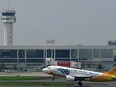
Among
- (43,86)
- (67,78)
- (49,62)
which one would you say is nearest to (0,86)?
(43,86)

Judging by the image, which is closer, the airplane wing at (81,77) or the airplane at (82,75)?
the airplane at (82,75)

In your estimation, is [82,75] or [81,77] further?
[82,75]

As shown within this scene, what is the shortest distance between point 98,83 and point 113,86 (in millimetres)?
9162

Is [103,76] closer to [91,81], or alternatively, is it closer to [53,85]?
[91,81]

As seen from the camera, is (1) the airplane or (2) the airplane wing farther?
(2) the airplane wing

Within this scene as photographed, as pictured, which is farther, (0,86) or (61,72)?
(61,72)

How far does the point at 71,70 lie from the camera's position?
276 ft

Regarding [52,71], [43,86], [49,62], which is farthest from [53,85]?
[49,62]

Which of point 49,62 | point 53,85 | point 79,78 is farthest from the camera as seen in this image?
point 49,62

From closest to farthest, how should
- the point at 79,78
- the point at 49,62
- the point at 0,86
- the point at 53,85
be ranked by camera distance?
the point at 0,86, the point at 53,85, the point at 79,78, the point at 49,62

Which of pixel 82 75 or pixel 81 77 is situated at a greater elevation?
pixel 82 75

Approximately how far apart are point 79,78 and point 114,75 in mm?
6320

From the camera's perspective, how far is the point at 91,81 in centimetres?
8412

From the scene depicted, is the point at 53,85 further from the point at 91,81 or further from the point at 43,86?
the point at 91,81
